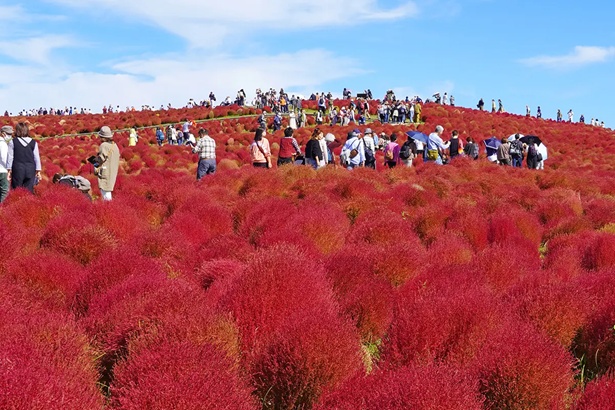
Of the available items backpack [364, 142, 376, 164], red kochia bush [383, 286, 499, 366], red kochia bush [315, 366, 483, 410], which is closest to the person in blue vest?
red kochia bush [383, 286, 499, 366]

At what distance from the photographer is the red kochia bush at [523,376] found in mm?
3371

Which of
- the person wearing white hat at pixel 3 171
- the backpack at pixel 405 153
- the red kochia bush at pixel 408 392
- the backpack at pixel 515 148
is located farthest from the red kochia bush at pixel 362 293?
the backpack at pixel 515 148

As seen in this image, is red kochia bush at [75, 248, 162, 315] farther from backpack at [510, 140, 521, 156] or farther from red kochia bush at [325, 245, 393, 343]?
backpack at [510, 140, 521, 156]

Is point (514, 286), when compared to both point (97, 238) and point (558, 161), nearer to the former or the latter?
point (97, 238)

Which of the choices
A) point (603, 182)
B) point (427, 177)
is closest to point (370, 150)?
point (427, 177)

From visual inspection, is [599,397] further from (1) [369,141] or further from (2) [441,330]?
(1) [369,141]

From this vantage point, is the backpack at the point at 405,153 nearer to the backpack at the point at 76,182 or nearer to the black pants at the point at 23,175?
the backpack at the point at 76,182

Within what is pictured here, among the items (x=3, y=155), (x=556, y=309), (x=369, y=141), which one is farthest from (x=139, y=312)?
(x=369, y=141)

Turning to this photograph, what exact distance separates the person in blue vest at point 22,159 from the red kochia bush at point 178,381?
25.3ft

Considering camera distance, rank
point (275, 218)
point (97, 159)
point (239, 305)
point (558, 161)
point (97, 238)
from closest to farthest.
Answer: point (239, 305)
point (97, 238)
point (275, 218)
point (97, 159)
point (558, 161)

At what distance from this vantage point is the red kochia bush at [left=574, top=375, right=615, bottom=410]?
3066 millimetres

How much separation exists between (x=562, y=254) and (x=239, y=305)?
4.31 meters

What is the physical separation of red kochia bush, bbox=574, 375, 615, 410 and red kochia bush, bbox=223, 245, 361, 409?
1.23 metres

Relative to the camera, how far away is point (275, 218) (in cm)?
745
